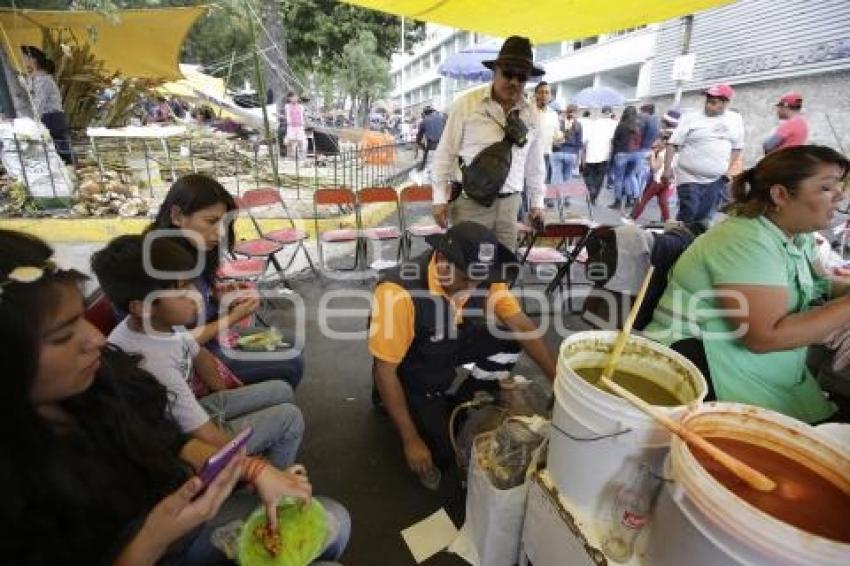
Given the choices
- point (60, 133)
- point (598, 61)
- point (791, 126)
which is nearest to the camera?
point (791, 126)

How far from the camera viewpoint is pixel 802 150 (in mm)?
1837

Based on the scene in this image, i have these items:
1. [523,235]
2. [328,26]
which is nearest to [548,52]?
[328,26]

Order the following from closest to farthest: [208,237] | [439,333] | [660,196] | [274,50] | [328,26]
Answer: [439,333] → [208,237] → [660,196] → [274,50] → [328,26]

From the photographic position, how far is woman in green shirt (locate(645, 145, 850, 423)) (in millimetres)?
1710

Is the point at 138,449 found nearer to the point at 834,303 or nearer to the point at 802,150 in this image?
the point at 834,303

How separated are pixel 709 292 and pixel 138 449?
209 cm

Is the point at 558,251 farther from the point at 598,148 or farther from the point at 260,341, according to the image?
the point at 598,148

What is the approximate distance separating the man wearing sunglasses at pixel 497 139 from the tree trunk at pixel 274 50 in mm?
9501

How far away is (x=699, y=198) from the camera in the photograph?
579cm

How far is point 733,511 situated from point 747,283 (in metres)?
1.09

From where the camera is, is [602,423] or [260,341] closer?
[602,423]

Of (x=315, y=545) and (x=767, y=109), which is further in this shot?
(x=767, y=109)

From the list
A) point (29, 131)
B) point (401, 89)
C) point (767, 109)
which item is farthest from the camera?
point (401, 89)

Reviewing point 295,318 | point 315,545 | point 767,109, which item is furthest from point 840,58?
point 315,545
